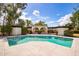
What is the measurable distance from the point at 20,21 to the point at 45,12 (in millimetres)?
460

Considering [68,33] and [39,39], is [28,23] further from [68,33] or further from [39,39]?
[68,33]

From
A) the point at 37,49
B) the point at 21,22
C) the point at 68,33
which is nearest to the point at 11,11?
the point at 21,22

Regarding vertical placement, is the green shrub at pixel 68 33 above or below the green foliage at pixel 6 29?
below

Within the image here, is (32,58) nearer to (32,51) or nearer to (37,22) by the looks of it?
(32,51)

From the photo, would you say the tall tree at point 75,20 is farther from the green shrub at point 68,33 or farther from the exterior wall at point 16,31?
the exterior wall at point 16,31

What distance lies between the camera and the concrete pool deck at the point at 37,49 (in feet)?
8.85

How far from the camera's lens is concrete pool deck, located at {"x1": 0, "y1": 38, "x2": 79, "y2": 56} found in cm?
270

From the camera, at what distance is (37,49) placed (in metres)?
2.72

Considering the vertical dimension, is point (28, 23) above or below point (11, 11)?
below

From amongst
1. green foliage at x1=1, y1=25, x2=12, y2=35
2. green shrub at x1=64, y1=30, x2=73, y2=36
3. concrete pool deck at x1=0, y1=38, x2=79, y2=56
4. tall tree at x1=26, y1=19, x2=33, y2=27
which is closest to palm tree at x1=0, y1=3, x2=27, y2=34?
green foliage at x1=1, y1=25, x2=12, y2=35

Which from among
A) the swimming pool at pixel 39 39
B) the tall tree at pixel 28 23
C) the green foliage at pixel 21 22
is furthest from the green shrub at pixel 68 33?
the green foliage at pixel 21 22

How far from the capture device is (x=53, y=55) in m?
2.71

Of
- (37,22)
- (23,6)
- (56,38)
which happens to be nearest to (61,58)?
(56,38)

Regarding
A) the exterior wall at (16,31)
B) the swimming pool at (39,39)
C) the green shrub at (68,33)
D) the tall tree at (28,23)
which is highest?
the tall tree at (28,23)
